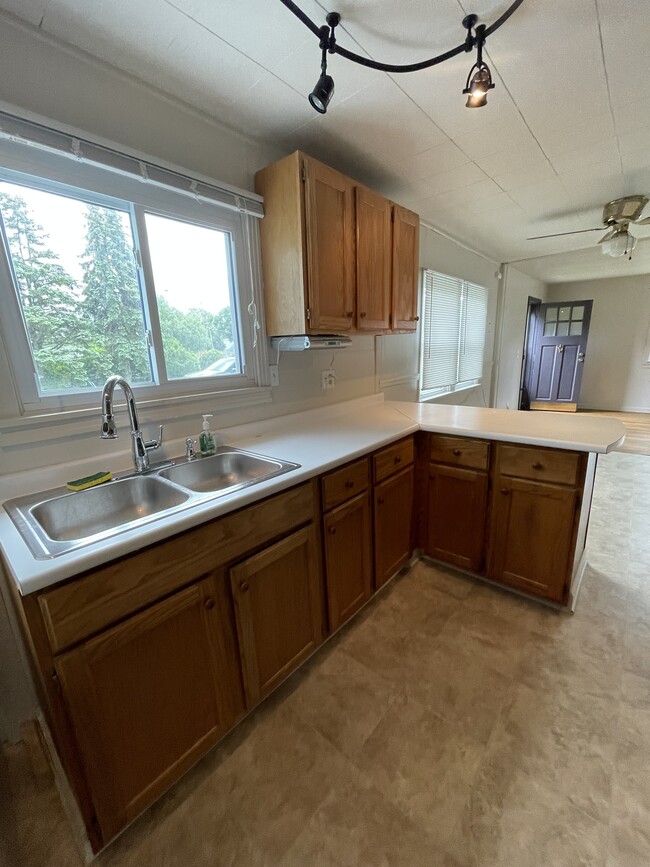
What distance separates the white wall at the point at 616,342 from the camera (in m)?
6.14

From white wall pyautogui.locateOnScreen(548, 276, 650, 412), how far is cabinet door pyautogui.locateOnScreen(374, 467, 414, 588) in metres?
6.67

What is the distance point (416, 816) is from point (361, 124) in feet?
8.78

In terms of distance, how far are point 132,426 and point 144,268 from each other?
0.67m

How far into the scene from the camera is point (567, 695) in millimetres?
1402

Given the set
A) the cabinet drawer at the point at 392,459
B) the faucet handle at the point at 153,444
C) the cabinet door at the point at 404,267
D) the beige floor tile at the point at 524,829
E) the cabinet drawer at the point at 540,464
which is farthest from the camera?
the cabinet door at the point at 404,267

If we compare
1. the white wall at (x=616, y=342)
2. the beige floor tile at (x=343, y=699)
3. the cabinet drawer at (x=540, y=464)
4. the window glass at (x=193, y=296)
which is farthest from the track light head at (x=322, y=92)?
the white wall at (x=616, y=342)

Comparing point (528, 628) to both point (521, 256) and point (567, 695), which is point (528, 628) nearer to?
point (567, 695)

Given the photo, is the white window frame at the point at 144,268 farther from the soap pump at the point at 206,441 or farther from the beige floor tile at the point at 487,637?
the beige floor tile at the point at 487,637

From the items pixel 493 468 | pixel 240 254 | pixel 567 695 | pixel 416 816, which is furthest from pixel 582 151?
pixel 416 816

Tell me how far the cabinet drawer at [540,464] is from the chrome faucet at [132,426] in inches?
64.9

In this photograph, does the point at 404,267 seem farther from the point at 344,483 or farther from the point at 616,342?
the point at 616,342

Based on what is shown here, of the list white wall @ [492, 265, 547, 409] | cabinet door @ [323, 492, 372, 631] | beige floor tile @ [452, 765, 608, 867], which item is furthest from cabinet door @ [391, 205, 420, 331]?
white wall @ [492, 265, 547, 409]

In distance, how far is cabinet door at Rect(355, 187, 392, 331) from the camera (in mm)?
1932

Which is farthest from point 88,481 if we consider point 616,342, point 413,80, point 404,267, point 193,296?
point 616,342
